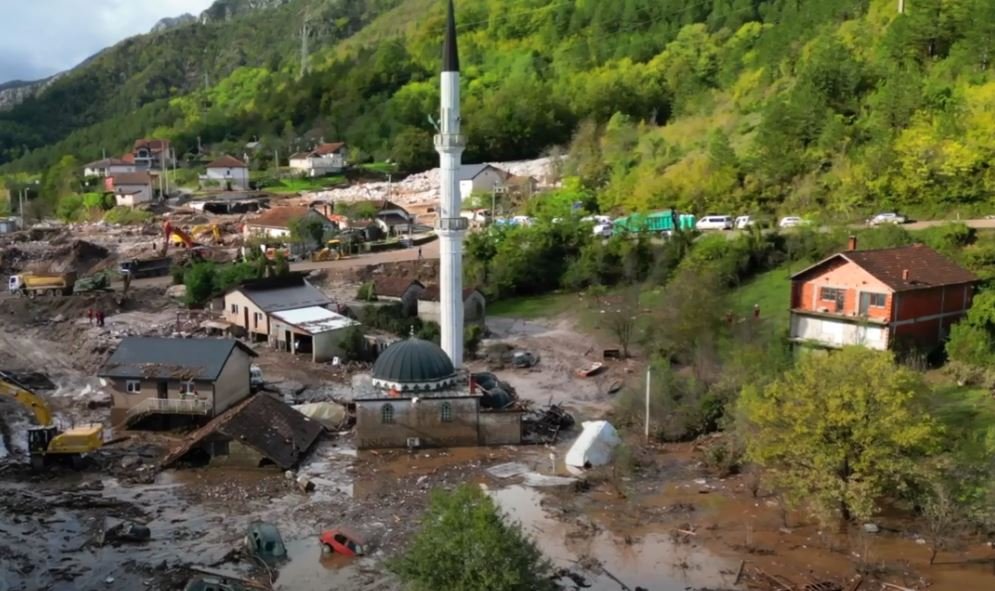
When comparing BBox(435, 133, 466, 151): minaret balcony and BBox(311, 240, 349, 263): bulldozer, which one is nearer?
BBox(435, 133, 466, 151): minaret balcony

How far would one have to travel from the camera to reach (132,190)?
88.6 meters

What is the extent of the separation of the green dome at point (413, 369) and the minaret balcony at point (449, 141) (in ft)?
26.0

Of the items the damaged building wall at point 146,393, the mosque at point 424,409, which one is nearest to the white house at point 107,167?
the damaged building wall at point 146,393

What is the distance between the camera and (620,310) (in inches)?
1681

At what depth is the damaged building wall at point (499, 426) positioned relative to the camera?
29.5m

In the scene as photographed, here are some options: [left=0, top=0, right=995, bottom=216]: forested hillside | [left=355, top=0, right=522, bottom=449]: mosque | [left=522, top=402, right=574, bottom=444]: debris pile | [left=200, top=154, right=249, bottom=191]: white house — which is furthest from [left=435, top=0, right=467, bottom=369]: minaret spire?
[left=200, top=154, right=249, bottom=191]: white house

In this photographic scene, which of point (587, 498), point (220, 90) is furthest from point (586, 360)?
point (220, 90)

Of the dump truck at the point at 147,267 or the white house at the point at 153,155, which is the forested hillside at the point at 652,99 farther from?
the dump truck at the point at 147,267

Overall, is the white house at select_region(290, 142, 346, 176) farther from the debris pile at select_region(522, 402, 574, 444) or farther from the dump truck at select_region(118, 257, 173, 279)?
the debris pile at select_region(522, 402, 574, 444)

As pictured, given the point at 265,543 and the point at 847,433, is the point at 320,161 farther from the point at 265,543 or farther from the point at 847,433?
the point at 847,433

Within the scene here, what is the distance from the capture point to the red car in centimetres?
2158

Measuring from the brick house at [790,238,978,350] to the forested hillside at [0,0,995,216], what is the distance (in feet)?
50.5

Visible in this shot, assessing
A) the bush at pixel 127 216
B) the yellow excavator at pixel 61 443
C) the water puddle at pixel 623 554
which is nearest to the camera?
A: the water puddle at pixel 623 554

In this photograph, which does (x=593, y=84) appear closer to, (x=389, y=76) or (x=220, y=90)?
(x=389, y=76)
